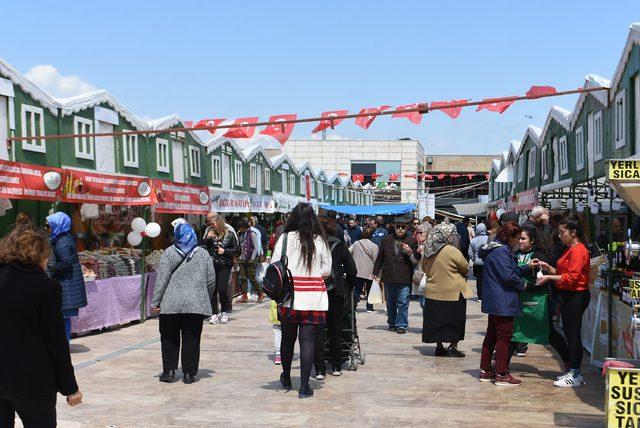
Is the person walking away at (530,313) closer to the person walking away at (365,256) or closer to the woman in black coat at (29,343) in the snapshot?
the woman in black coat at (29,343)

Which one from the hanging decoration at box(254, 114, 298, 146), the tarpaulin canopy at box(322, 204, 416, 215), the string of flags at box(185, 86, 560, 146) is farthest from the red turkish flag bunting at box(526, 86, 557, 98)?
the tarpaulin canopy at box(322, 204, 416, 215)

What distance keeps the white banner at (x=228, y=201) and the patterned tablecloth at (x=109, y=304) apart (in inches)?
136

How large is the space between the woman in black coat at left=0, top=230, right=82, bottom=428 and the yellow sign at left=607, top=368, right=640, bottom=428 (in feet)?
11.2

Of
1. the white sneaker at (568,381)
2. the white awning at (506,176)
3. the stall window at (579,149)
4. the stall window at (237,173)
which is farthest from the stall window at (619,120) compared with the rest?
the white awning at (506,176)

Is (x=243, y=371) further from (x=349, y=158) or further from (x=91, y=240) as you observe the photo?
(x=349, y=158)

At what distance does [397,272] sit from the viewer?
11.2 metres

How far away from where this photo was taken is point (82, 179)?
1084 centimetres

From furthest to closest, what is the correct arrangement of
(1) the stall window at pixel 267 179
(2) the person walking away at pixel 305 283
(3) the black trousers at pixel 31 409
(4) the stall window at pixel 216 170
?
(1) the stall window at pixel 267 179, (4) the stall window at pixel 216 170, (2) the person walking away at pixel 305 283, (3) the black trousers at pixel 31 409

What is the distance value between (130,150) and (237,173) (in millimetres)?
7228

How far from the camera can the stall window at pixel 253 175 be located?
23.8m

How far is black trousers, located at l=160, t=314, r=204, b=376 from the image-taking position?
762 centimetres

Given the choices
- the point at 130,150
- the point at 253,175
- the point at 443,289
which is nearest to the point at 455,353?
the point at 443,289

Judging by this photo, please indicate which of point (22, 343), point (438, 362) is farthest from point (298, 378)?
point (22, 343)

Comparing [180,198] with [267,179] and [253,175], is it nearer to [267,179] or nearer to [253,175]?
Answer: [253,175]
